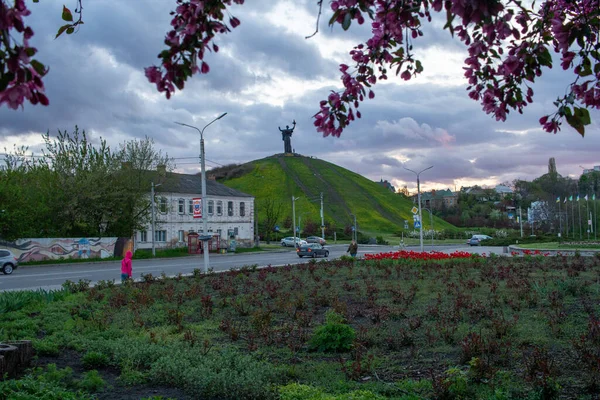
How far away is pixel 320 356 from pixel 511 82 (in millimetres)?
4617

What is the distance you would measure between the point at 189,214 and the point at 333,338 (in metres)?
57.2

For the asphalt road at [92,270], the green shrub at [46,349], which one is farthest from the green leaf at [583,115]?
the asphalt road at [92,270]

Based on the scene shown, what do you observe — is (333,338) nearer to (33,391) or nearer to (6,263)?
(33,391)

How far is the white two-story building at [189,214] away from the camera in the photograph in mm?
58312

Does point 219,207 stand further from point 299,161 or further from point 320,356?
point 299,161

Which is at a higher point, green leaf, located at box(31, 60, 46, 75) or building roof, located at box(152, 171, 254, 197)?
building roof, located at box(152, 171, 254, 197)

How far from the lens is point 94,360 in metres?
7.47

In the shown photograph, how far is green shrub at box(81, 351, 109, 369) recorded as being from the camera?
7.45 meters

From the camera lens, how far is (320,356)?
26.1ft

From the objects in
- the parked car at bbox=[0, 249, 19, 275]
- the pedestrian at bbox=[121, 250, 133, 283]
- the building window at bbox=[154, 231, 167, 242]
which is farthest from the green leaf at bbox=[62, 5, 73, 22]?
the building window at bbox=[154, 231, 167, 242]

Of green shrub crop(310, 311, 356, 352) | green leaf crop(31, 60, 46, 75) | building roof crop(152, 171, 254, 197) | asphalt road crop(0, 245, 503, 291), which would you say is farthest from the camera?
building roof crop(152, 171, 254, 197)

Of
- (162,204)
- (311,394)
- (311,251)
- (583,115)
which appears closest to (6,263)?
(311,251)

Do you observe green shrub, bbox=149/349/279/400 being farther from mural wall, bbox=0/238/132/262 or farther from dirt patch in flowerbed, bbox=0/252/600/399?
mural wall, bbox=0/238/132/262

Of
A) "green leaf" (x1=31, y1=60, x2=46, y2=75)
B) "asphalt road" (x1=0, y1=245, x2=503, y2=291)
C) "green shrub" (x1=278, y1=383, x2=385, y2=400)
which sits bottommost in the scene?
"asphalt road" (x1=0, y1=245, x2=503, y2=291)
